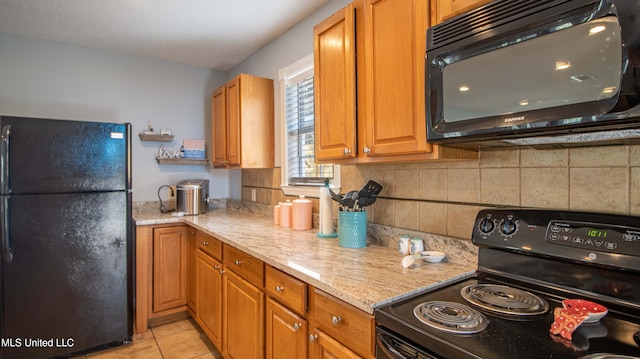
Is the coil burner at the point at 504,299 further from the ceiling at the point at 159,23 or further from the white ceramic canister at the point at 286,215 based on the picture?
the ceiling at the point at 159,23

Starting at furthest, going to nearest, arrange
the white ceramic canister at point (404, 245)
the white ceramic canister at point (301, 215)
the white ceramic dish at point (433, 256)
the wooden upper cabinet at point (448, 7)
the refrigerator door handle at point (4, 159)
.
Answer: the white ceramic canister at point (301, 215)
the refrigerator door handle at point (4, 159)
the white ceramic canister at point (404, 245)
the white ceramic dish at point (433, 256)
the wooden upper cabinet at point (448, 7)

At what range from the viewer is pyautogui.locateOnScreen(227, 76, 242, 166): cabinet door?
2775mm

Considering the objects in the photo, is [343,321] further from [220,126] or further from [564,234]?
[220,126]

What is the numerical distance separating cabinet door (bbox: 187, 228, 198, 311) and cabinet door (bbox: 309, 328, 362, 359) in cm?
163

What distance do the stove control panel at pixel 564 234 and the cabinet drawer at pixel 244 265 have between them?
1003mm

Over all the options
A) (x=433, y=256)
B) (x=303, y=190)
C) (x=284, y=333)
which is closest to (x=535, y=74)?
(x=433, y=256)

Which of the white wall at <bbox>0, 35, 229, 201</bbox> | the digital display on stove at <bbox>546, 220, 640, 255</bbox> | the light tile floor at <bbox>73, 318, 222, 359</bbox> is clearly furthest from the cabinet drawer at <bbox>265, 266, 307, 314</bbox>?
the white wall at <bbox>0, 35, 229, 201</bbox>

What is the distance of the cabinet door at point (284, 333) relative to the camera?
131 cm

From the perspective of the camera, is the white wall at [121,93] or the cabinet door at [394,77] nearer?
the cabinet door at [394,77]

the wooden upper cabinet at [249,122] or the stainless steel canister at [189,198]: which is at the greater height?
the wooden upper cabinet at [249,122]

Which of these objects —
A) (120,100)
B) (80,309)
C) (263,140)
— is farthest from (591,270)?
(120,100)

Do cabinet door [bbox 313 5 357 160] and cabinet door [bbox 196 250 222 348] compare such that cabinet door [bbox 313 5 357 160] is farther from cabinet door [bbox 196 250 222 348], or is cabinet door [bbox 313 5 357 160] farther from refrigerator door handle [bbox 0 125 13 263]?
refrigerator door handle [bbox 0 125 13 263]

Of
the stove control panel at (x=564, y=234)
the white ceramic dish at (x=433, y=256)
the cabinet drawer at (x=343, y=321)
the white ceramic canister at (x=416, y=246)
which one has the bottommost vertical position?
the cabinet drawer at (x=343, y=321)

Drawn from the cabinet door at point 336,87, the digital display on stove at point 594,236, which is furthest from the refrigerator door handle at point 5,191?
the digital display on stove at point 594,236
